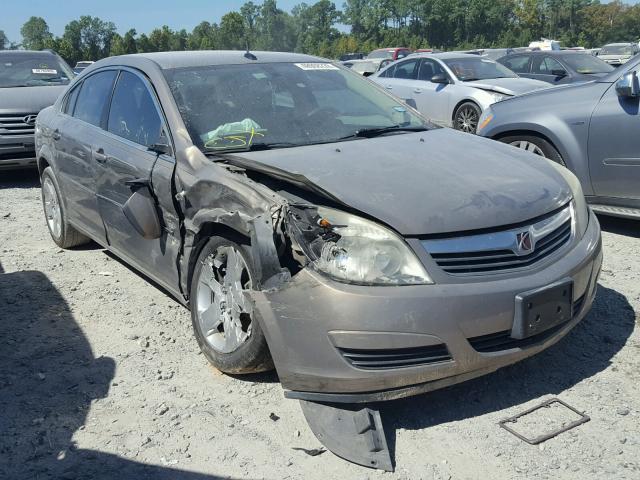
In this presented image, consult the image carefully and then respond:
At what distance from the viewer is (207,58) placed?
453 cm

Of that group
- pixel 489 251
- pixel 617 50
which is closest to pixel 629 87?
pixel 489 251

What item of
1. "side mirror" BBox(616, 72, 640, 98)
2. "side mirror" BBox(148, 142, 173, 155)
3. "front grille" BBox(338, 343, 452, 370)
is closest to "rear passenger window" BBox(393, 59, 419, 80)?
"side mirror" BBox(616, 72, 640, 98)

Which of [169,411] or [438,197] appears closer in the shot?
[438,197]

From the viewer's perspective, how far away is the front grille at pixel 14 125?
30.4 feet

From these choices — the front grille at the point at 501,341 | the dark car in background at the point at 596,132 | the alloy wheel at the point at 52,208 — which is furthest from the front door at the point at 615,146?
the alloy wheel at the point at 52,208

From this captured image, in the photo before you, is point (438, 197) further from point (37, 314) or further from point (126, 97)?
point (37, 314)

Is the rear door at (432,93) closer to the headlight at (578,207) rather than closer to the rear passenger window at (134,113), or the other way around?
the rear passenger window at (134,113)

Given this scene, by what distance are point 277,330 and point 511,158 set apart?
167 centimetres

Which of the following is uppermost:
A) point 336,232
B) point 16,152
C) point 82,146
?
point 82,146

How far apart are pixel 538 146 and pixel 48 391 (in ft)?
15.4

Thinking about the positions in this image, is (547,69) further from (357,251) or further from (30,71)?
(357,251)

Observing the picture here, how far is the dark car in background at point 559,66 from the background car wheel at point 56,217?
10.7 meters

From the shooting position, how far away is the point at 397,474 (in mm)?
2805

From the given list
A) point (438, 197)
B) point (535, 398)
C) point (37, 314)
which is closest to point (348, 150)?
point (438, 197)
